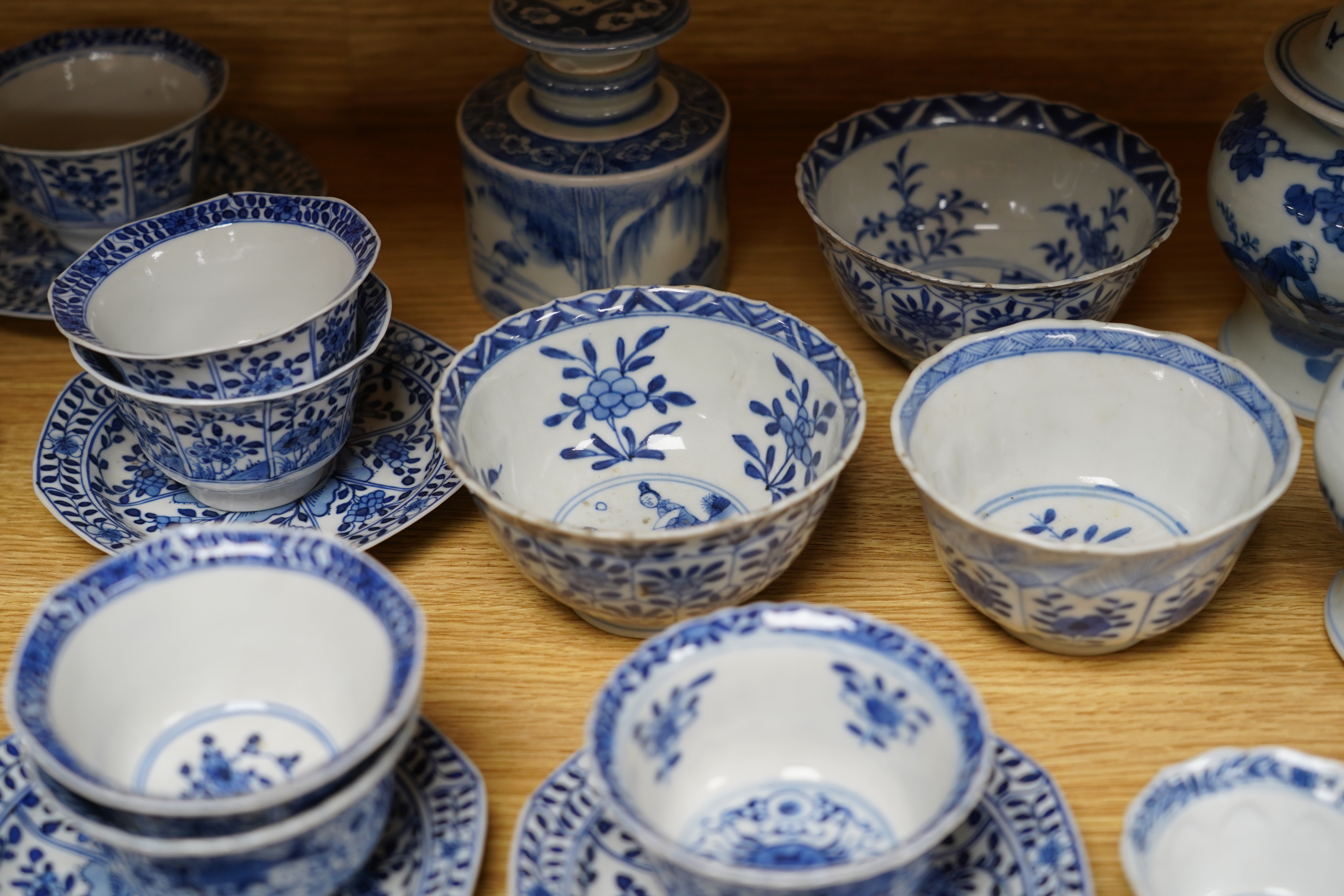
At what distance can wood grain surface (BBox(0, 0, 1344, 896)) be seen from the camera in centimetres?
86

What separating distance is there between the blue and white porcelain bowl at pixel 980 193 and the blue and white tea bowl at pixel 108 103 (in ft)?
1.77

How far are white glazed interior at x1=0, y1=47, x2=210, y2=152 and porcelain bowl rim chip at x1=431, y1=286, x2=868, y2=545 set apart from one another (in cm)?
44

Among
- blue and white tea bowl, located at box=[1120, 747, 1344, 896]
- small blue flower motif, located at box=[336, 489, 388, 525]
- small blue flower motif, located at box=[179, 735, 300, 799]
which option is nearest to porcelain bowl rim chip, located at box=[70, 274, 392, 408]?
small blue flower motif, located at box=[336, 489, 388, 525]

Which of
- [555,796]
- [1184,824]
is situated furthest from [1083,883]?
[555,796]

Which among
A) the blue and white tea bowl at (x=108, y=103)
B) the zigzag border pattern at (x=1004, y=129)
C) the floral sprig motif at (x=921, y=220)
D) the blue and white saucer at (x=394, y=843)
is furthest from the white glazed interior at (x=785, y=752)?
the blue and white tea bowl at (x=108, y=103)

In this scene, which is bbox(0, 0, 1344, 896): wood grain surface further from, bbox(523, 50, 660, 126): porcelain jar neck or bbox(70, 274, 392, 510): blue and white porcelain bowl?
bbox(523, 50, 660, 126): porcelain jar neck

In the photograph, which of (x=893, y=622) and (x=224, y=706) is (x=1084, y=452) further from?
(x=224, y=706)

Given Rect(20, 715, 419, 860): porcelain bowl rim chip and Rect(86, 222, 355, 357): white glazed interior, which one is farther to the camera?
Rect(86, 222, 355, 357): white glazed interior

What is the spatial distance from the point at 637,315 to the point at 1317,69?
0.50 m

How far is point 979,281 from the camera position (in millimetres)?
1208

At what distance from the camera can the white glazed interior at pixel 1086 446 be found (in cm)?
94

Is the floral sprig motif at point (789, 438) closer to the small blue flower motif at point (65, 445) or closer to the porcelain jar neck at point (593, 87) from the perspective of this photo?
the porcelain jar neck at point (593, 87)

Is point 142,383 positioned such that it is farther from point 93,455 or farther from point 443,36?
point 443,36

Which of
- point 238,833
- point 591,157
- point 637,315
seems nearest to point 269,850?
point 238,833
